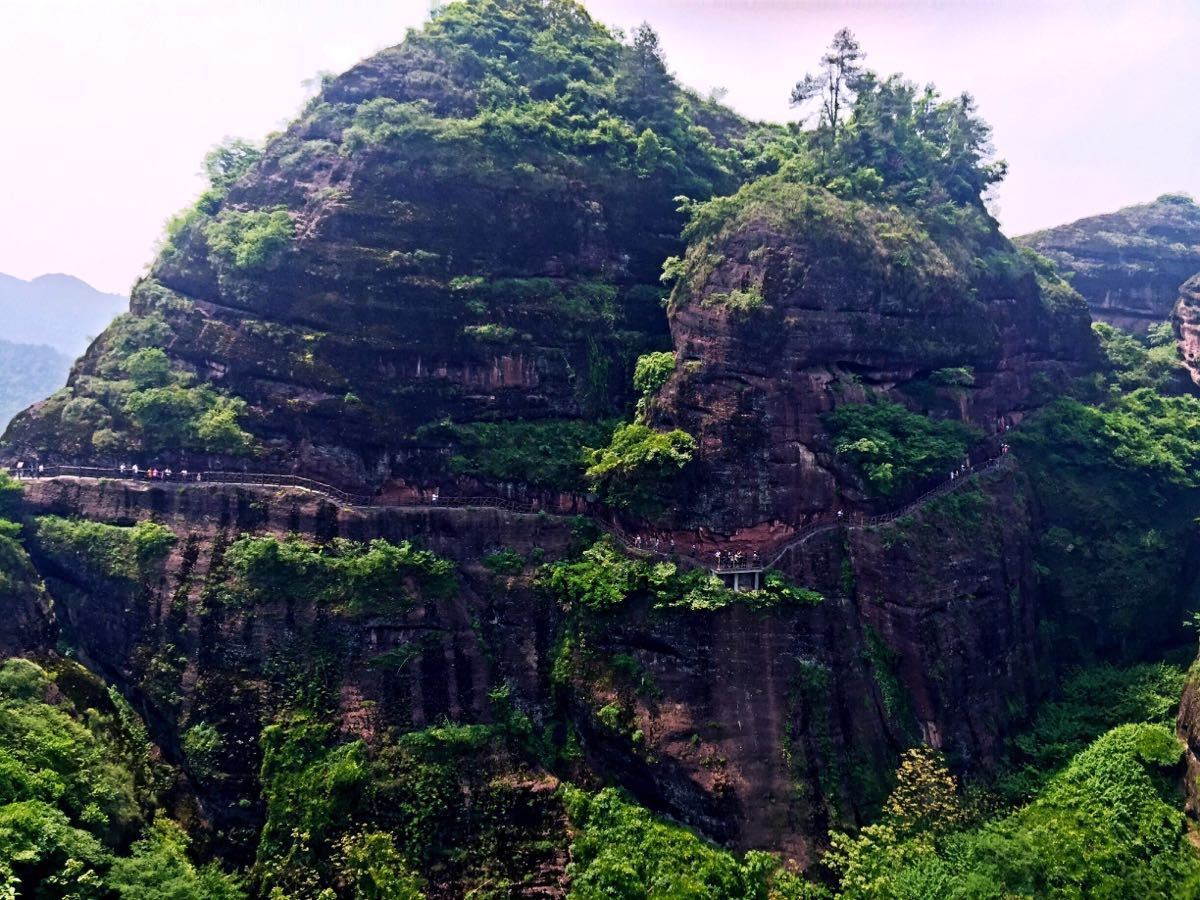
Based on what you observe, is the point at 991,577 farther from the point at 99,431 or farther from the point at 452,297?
the point at 99,431

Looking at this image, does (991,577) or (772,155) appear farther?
(772,155)

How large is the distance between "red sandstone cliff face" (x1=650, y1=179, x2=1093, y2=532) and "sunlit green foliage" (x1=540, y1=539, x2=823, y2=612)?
2.48 meters

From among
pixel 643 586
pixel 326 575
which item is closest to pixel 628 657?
Answer: pixel 643 586

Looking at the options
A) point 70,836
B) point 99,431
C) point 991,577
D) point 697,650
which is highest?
point 99,431

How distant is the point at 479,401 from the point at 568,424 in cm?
370

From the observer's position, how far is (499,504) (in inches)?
1113

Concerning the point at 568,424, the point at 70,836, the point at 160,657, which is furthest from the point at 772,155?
the point at 70,836

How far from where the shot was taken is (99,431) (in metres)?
28.1

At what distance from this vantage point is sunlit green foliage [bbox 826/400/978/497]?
2734 cm

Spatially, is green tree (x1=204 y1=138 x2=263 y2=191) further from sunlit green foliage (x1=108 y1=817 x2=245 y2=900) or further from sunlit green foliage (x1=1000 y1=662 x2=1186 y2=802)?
sunlit green foliage (x1=1000 y1=662 x2=1186 y2=802)

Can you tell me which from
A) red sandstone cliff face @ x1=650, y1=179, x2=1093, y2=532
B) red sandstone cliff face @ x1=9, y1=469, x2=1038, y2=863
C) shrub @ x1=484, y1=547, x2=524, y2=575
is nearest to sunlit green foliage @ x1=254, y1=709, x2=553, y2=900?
red sandstone cliff face @ x1=9, y1=469, x2=1038, y2=863

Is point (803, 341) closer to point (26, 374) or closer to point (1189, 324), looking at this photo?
point (1189, 324)

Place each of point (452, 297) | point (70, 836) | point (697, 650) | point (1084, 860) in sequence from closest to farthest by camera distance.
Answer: point (70, 836) → point (1084, 860) → point (697, 650) → point (452, 297)

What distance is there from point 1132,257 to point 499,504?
4516 cm
